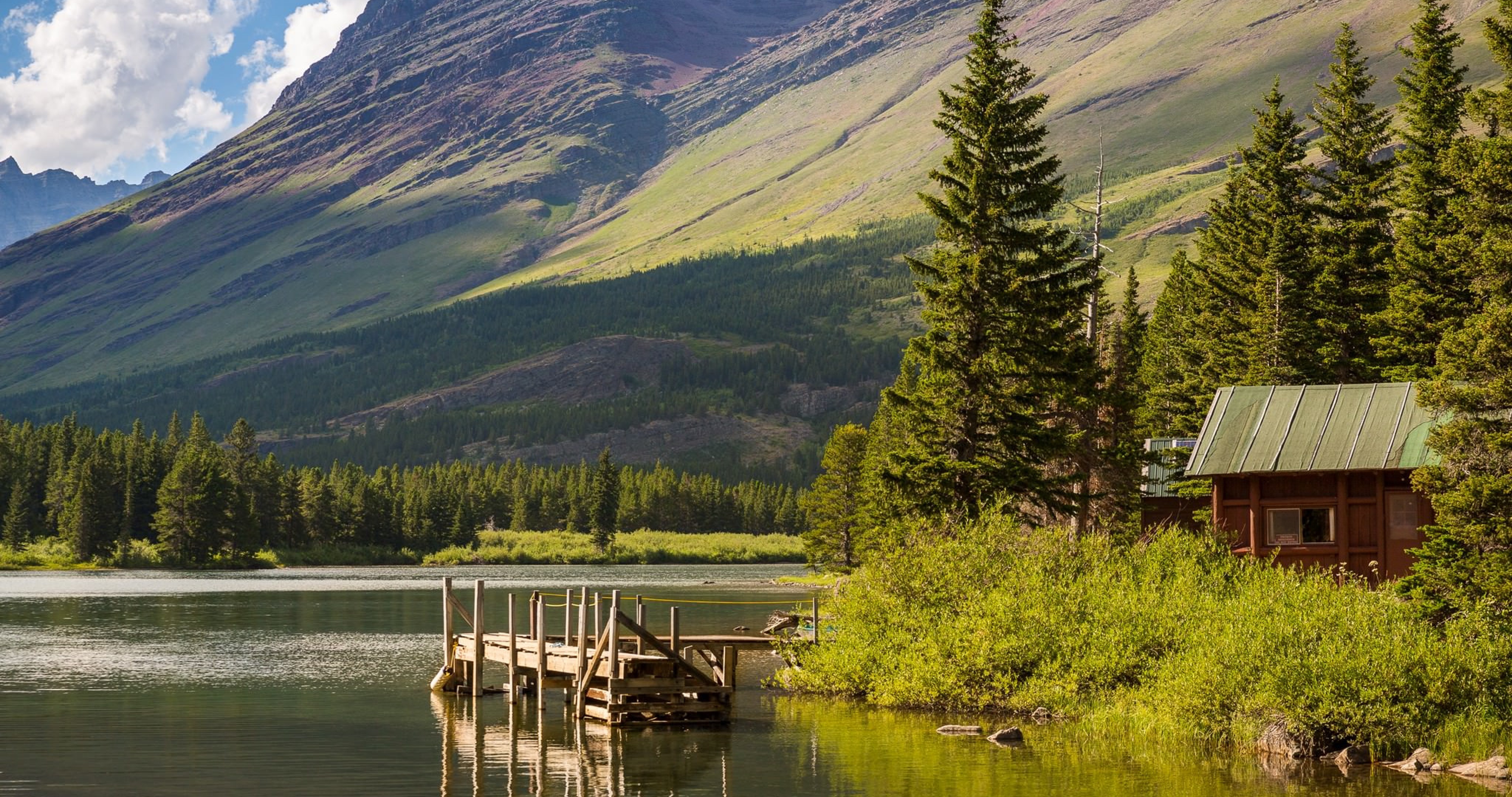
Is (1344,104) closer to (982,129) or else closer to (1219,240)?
(1219,240)

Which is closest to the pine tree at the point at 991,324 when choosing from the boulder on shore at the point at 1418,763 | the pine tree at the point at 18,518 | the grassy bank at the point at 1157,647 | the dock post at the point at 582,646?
the grassy bank at the point at 1157,647

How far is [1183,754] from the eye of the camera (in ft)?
127

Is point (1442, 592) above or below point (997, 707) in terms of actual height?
above

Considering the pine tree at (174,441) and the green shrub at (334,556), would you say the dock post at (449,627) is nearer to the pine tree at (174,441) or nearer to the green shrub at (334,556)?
the green shrub at (334,556)

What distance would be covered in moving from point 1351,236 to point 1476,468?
33019 mm

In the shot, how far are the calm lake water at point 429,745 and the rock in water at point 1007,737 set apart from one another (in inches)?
17.8

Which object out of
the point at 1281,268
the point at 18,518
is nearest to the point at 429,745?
the point at 1281,268

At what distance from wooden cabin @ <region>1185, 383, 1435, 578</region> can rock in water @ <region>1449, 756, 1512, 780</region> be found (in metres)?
11.0

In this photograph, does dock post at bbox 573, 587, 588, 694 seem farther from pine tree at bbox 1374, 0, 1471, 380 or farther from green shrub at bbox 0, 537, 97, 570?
green shrub at bbox 0, 537, 97, 570

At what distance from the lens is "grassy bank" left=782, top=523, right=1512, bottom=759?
3600cm

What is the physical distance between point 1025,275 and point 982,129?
17.0ft

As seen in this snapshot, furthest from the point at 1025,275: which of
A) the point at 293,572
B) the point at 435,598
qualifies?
the point at 293,572

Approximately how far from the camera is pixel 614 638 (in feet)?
147

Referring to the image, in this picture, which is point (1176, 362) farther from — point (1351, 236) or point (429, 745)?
point (429, 745)
